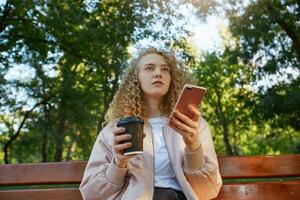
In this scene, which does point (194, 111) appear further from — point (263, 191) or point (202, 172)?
point (263, 191)

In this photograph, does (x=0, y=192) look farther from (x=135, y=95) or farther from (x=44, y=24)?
(x=44, y=24)

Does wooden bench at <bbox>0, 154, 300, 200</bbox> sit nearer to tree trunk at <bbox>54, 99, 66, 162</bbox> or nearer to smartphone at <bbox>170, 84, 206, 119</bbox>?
smartphone at <bbox>170, 84, 206, 119</bbox>

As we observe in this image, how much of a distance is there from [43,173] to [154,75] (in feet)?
3.80

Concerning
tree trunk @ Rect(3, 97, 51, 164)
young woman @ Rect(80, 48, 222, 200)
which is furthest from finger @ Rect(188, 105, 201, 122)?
tree trunk @ Rect(3, 97, 51, 164)

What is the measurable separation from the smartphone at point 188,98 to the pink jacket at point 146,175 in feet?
1.05

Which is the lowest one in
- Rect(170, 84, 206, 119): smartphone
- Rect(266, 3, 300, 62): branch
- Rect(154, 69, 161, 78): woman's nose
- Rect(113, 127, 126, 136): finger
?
Rect(113, 127, 126, 136): finger

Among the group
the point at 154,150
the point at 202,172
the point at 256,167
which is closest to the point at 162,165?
the point at 154,150

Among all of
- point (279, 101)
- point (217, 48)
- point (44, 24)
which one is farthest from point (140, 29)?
point (217, 48)

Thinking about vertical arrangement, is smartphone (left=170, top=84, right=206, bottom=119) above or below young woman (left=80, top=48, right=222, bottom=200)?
above

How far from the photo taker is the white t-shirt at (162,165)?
2.60m

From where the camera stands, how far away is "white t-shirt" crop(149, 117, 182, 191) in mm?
2600

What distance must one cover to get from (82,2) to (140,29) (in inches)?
64.7

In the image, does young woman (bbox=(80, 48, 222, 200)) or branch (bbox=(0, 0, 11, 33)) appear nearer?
young woman (bbox=(80, 48, 222, 200))

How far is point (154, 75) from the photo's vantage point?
287 centimetres
